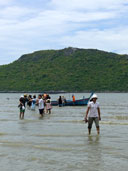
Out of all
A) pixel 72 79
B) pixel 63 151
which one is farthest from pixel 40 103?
pixel 72 79

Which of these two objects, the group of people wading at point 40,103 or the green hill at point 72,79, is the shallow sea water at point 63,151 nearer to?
the group of people wading at point 40,103

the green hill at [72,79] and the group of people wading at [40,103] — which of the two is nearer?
the group of people wading at [40,103]

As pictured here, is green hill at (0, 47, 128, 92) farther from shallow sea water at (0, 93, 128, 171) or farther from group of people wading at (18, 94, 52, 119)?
shallow sea water at (0, 93, 128, 171)

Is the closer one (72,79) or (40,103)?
(40,103)

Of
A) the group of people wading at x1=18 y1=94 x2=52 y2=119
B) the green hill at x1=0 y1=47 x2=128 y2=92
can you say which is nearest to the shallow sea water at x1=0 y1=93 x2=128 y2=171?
the group of people wading at x1=18 y1=94 x2=52 y2=119

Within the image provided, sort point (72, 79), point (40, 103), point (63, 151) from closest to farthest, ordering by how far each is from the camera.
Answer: point (63, 151)
point (40, 103)
point (72, 79)

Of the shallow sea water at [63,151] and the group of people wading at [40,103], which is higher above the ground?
the group of people wading at [40,103]

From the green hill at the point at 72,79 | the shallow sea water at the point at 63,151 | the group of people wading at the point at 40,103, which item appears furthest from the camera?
the green hill at the point at 72,79

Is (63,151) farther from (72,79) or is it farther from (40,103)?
(72,79)

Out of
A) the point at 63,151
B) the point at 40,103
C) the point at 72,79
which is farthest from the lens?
the point at 72,79

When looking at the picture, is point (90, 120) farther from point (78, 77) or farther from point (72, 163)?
point (78, 77)

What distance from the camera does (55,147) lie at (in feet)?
41.4

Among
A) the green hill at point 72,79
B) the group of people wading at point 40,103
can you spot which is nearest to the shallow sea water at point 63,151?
the group of people wading at point 40,103

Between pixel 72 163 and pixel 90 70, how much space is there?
186 metres
